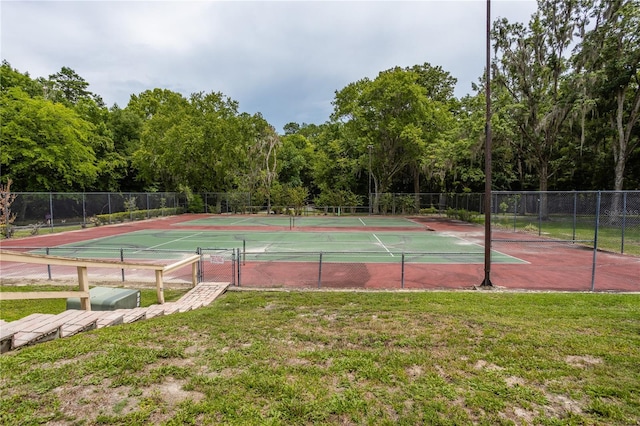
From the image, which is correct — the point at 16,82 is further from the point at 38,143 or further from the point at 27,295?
the point at 27,295

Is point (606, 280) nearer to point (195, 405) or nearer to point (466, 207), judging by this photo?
point (195, 405)

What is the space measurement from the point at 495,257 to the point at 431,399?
11949 mm

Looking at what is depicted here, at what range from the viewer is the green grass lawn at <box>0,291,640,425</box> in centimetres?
270

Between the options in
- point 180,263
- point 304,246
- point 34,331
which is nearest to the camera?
point 34,331

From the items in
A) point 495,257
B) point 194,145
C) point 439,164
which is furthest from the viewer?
point 194,145

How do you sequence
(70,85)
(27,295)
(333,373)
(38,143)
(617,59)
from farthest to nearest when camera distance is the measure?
(70,85), (38,143), (617,59), (27,295), (333,373)

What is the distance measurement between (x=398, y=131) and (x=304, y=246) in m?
22.1

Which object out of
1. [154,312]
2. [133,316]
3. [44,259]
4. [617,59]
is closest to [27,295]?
[44,259]

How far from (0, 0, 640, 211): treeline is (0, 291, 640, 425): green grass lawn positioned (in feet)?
74.7

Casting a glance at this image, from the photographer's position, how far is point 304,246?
15664 millimetres

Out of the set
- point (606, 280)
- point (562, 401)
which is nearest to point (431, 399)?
point (562, 401)

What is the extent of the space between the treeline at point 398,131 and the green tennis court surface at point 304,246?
12.2 m

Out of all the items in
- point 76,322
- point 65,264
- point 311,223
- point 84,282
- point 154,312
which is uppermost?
point 65,264

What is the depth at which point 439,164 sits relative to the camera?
2816cm
